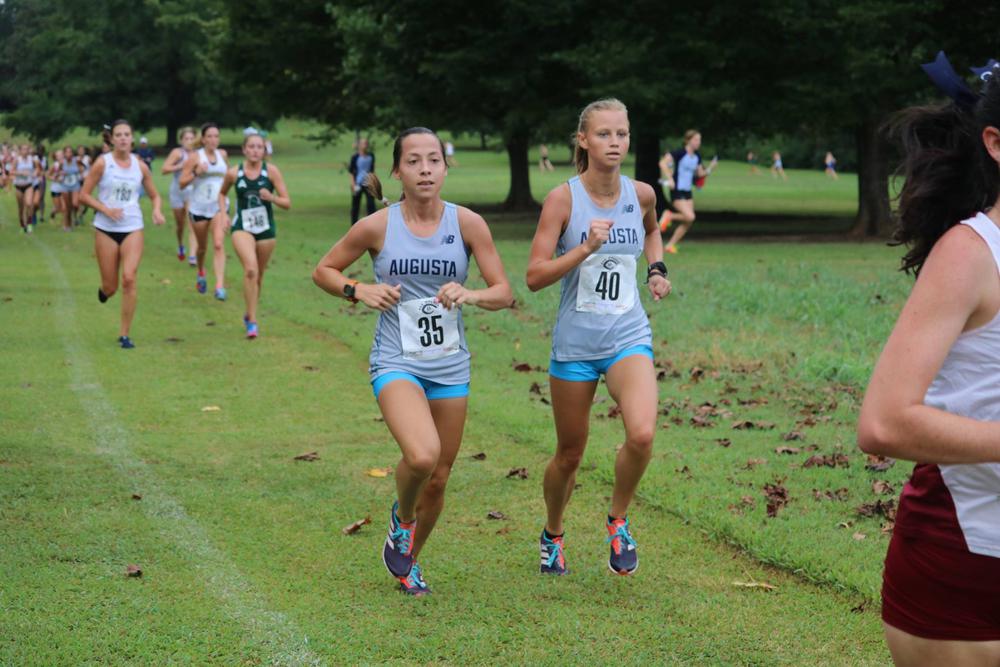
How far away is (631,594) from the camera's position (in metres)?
6.20

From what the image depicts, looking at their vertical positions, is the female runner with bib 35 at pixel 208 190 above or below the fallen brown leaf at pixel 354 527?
above

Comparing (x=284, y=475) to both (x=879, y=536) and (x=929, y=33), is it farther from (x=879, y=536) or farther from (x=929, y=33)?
(x=929, y=33)

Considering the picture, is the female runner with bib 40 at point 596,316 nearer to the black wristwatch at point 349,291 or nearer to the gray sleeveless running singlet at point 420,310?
the gray sleeveless running singlet at point 420,310

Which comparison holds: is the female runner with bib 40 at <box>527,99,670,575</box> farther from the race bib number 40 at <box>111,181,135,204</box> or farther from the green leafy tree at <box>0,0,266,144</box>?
the green leafy tree at <box>0,0,266,144</box>

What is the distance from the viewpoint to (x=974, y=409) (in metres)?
2.71

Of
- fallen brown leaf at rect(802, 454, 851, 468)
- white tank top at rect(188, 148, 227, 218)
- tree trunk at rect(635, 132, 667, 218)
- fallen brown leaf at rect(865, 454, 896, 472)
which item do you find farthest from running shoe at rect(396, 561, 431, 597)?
tree trunk at rect(635, 132, 667, 218)

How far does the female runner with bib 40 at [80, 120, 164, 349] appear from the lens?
44.6 ft

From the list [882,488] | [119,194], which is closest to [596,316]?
[882,488]

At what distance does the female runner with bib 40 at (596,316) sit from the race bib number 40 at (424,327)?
0.48 m

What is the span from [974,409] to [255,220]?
1219cm

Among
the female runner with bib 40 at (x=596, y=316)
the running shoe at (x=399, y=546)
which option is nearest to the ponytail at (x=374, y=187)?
the female runner with bib 40 at (x=596, y=316)

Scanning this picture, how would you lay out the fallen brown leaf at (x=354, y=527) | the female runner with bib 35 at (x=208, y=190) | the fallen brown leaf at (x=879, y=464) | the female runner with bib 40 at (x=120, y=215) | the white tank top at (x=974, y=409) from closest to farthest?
1. the white tank top at (x=974, y=409)
2. the fallen brown leaf at (x=354, y=527)
3. the fallen brown leaf at (x=879, y=464)
4. the female runner with bib 40 at (x=120, y=215)
5. the female runner with bib 35 at (x=208, y=190)

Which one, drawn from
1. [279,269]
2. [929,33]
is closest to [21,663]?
[279,269]

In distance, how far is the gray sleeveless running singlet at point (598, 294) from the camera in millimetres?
6312
